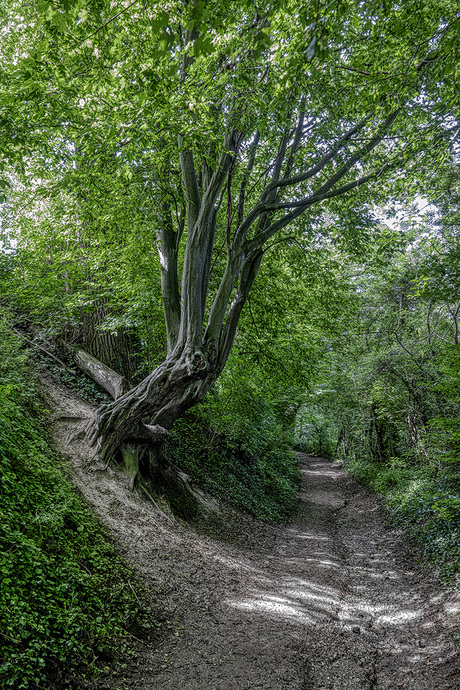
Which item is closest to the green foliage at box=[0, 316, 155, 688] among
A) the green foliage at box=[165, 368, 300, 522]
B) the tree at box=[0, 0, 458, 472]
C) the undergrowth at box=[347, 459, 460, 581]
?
the tree at box=[0, 0, 458, 472]

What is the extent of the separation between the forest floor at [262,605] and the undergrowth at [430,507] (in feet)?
1.45

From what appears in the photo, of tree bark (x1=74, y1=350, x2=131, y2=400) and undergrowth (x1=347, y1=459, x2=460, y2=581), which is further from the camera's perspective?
tree bark (x1=74, y1=350, x2=131, y2=400)

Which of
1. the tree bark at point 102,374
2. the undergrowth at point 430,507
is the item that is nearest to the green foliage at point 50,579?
the tree bark at point 102,374

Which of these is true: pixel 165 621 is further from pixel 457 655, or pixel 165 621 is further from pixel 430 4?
pixel 430 4

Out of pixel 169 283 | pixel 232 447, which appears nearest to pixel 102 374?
pixel 169 283

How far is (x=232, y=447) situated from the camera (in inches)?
484

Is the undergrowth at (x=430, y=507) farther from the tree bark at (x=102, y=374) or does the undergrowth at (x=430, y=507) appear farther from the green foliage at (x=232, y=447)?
the tree bark at (x=102, y=374)

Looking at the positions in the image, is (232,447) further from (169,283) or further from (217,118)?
(217,118)

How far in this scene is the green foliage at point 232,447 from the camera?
9859 millimetres

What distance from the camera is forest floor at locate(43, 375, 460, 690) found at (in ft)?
12.2

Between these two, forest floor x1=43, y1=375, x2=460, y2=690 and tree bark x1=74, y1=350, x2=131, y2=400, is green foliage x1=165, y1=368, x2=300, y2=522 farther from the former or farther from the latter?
tree bark x1=74, y1=350, x2=131, y2=400

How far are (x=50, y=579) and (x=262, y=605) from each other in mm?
3140

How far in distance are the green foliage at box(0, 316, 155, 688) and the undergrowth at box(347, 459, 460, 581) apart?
18.1 feet

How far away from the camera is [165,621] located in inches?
163
